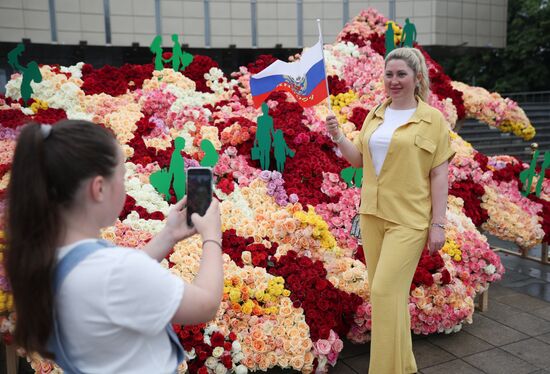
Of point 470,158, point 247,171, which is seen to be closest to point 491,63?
point 470,158

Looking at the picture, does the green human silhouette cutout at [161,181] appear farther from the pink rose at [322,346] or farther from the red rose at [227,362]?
the pink rose at [322,346]

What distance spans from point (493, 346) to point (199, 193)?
325cm

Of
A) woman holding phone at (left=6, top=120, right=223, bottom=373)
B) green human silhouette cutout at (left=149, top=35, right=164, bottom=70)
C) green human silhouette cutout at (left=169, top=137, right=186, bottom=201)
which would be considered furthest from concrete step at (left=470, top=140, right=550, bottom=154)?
woman holding phone at (left=6, top=120, right=223, bottom=373)

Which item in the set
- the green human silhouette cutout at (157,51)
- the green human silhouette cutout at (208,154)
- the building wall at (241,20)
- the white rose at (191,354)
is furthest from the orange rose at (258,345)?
the building wall at (241,20)

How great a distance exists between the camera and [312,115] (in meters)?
5.48

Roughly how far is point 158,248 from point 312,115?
4042mm

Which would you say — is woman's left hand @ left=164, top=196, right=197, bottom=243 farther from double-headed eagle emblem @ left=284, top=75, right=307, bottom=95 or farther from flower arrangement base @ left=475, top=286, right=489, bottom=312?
flower arrangement base @ left=475, top=286, right=489, bottom=312

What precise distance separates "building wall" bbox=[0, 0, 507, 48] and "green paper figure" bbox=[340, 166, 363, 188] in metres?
20.0

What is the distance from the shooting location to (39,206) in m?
1.16

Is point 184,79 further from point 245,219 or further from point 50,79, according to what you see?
point 245,219

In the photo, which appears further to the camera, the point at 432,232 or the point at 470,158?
the point at 470,158

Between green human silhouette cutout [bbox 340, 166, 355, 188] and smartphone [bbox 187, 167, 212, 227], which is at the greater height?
smartphone [bbox 187, 167, 212, 227]

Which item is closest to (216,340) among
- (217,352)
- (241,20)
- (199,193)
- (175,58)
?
(217,352)

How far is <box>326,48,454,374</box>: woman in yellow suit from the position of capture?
2.81 m
